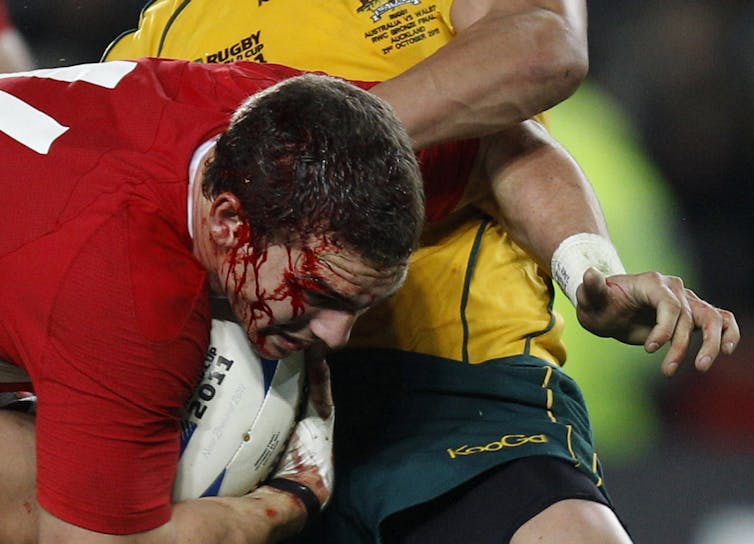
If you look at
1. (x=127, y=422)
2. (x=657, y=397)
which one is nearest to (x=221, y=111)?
(x=127, y=422)

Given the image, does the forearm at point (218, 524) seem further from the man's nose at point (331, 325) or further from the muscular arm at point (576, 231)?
the muscular arm at point (576, 231)

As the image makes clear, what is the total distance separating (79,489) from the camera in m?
1.27

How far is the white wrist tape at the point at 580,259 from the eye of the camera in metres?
1.64

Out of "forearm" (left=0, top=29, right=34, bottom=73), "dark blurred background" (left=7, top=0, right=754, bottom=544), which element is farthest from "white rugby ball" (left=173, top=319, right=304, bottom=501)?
"dark blurred background" (left=7, top=0, right=754, bottom=544)

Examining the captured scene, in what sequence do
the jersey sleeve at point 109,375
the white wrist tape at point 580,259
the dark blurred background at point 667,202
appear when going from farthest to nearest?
the dark blurred background at point 667,202
the white wrist tape at point 580,259
the jersey sleeve at point 109,375

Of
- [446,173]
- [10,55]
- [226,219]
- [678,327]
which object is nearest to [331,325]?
[226,219]

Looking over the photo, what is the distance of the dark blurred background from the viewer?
250cm

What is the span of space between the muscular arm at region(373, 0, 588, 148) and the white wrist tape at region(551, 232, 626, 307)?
0.61 ft

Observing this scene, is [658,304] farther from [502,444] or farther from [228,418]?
[228,418]

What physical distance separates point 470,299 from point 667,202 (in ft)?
3.92

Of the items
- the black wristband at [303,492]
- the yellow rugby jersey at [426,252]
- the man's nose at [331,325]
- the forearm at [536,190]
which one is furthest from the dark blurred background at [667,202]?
the man's nose at [331,325]

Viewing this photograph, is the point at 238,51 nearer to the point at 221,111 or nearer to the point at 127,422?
the point at 221,111

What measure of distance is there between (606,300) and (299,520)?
46 centimetres

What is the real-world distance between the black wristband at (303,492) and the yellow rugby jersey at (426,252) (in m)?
0.33
